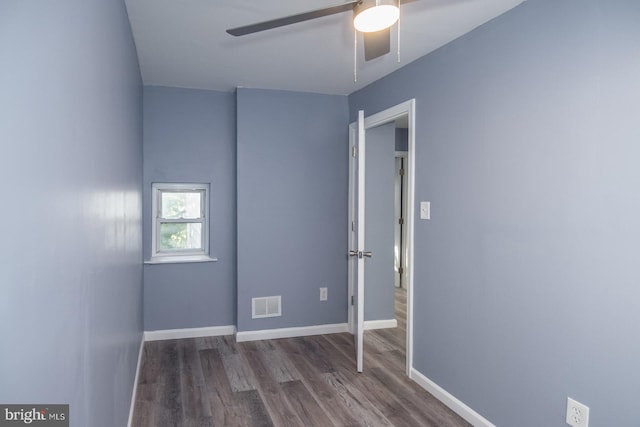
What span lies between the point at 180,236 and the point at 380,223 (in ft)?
7.08

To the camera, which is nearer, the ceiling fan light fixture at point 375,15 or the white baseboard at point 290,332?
the ceiling fan light fixture at point 375,15

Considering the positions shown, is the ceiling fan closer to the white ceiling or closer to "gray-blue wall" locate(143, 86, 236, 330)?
the white ceiling

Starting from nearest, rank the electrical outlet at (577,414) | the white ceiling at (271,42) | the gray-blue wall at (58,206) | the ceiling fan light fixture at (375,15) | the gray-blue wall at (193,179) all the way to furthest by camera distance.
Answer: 1. the gray-blue wall at (58,206)
2. the ceiling fan light fixture at (375,15)
3. the electrical outlet at (577,414)
4. the white ceiling at (271,42)
5. the gray-blue wall at (193,179)

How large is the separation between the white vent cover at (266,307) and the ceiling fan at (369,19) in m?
2.97

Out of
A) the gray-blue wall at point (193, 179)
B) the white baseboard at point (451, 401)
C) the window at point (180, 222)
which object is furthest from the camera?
the window at point (180, 222)

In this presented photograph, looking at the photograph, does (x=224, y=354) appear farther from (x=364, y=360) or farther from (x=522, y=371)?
(x=522, y=371)

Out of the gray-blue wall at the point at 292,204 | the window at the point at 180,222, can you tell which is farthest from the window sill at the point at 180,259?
the gray-blue wall at the point at 292,204

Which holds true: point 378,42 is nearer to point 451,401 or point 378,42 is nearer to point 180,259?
point 451,401

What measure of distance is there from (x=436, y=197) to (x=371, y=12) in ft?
5.73

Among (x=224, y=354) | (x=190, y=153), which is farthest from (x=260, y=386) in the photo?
(x=190, y=153)

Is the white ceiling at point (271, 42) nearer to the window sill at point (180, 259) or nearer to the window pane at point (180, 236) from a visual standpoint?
the window pane at point (180, 236)

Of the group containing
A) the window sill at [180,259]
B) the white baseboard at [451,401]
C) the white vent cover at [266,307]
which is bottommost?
the white baseboard at [451,401]

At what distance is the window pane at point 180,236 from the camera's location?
437cm

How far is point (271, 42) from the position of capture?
2973 mm
